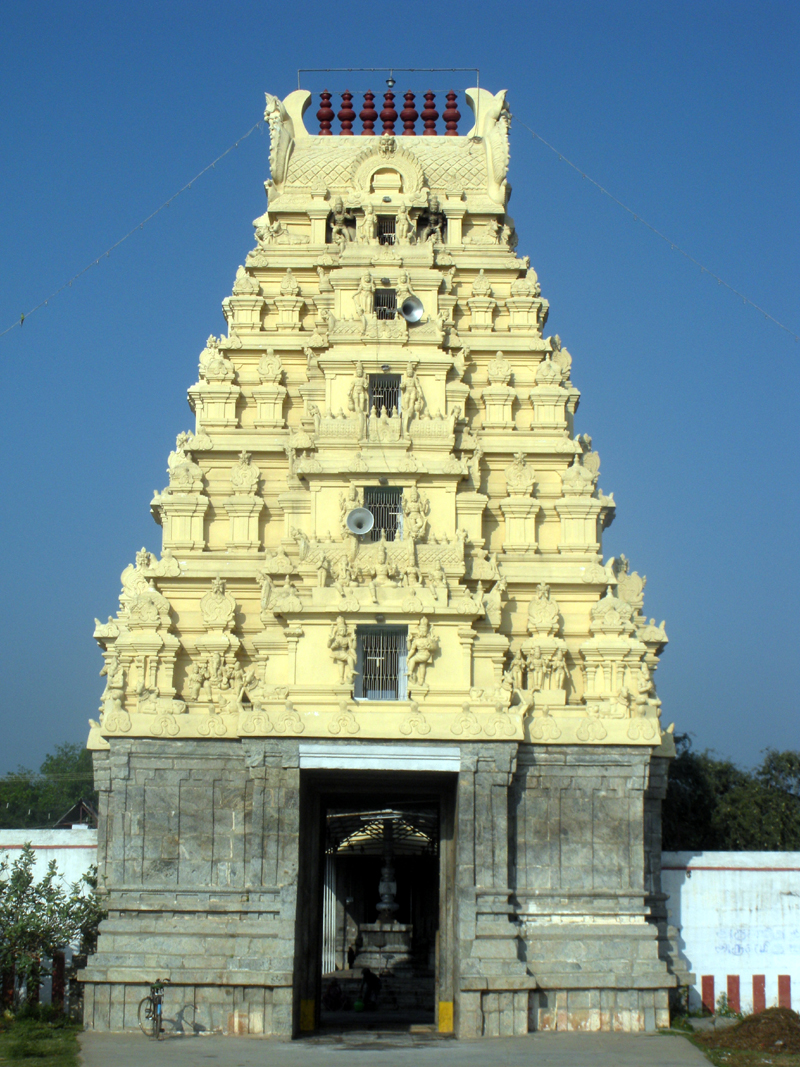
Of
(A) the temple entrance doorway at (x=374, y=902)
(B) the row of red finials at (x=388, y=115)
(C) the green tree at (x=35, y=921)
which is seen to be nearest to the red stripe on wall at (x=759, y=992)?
(A) the temple entrance doorway at (x=374, y=902)

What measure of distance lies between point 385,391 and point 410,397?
1.13m

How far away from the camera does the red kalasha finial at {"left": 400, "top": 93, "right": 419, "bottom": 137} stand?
37344 millimetres

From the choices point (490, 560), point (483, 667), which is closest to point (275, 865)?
point (483, 667)

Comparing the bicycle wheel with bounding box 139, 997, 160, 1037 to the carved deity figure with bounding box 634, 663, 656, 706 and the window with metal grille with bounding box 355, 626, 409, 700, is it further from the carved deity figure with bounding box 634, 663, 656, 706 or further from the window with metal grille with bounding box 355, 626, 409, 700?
the carved deity figure with bounding box 634, 663, 656, 706

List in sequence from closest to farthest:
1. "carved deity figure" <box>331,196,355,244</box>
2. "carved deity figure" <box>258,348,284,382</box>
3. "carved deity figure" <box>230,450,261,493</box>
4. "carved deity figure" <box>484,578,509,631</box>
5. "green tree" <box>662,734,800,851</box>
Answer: "carved deity figure" <box>484,578,509,631</box> → "carved deity figure" <box>230,450,261,493</box> → "carved deity figure" <box>258,348,284,382</box> → "carved deity figure" <box>331,196,355,244</box> → "green tree" <box>662,734,800,851</box>

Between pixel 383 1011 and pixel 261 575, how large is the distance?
1476 cm

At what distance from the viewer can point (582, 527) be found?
98.1 ft

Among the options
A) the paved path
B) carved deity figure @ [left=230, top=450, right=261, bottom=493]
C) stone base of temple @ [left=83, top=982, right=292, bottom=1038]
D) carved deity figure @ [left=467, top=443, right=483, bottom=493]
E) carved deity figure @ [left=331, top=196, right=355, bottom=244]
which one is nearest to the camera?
the paved path

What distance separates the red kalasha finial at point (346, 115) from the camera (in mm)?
37094

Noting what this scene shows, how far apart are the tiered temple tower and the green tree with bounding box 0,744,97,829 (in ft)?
186

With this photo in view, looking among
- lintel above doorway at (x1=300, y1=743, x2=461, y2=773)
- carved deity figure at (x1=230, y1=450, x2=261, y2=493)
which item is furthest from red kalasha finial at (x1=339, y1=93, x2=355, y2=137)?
lintel above doorway at (x1=300, y1=743, x2=461, y2=773)

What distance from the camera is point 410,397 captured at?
97.2 ft

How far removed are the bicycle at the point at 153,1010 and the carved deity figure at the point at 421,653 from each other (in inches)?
306

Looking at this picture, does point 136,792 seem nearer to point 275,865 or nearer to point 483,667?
point 275,865
